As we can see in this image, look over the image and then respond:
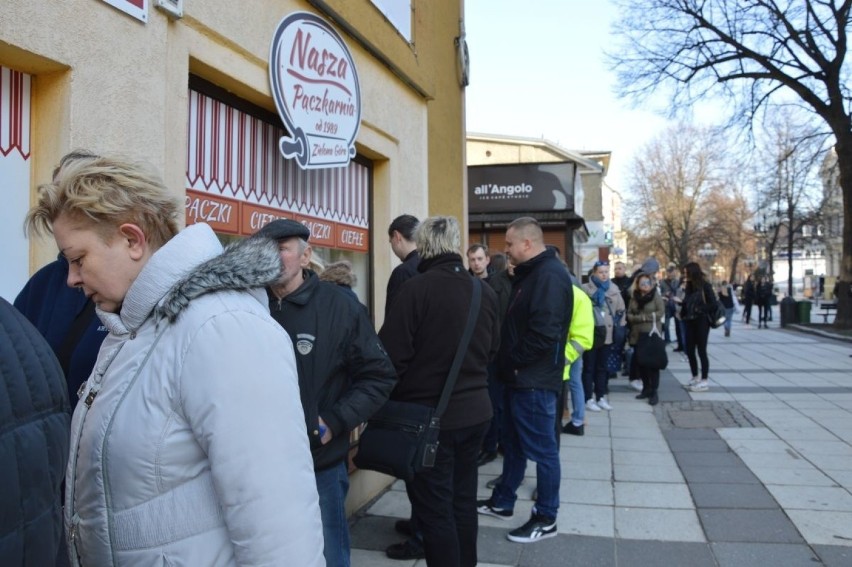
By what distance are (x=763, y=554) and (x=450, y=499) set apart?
2.07m

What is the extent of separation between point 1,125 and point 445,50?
6.28 meters

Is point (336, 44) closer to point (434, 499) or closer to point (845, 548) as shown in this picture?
point (434, 499)

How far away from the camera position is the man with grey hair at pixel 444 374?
340 centimetres

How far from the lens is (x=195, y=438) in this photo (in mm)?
1412

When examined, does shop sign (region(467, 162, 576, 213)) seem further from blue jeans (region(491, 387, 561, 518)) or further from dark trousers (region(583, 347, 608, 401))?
blue jeans (region(491, 387, 561, 518))

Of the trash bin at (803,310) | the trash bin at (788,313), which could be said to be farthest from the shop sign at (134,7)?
the trash bin at (803,310)

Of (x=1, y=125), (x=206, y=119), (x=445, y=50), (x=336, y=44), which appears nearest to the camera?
(x=1, y=125)

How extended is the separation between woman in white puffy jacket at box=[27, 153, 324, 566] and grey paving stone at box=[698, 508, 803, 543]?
12.6 feet

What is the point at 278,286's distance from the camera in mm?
2969

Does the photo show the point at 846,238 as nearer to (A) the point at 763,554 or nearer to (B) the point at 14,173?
(A) the point at 763,554

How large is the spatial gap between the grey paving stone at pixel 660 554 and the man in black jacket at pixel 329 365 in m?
1.84

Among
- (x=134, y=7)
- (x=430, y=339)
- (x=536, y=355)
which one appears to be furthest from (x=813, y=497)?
(x=134, y=7)

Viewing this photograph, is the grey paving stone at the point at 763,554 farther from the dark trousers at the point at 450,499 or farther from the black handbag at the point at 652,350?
the black handbag at the point at 652,350

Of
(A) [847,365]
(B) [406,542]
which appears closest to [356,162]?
(B) [406,542]
